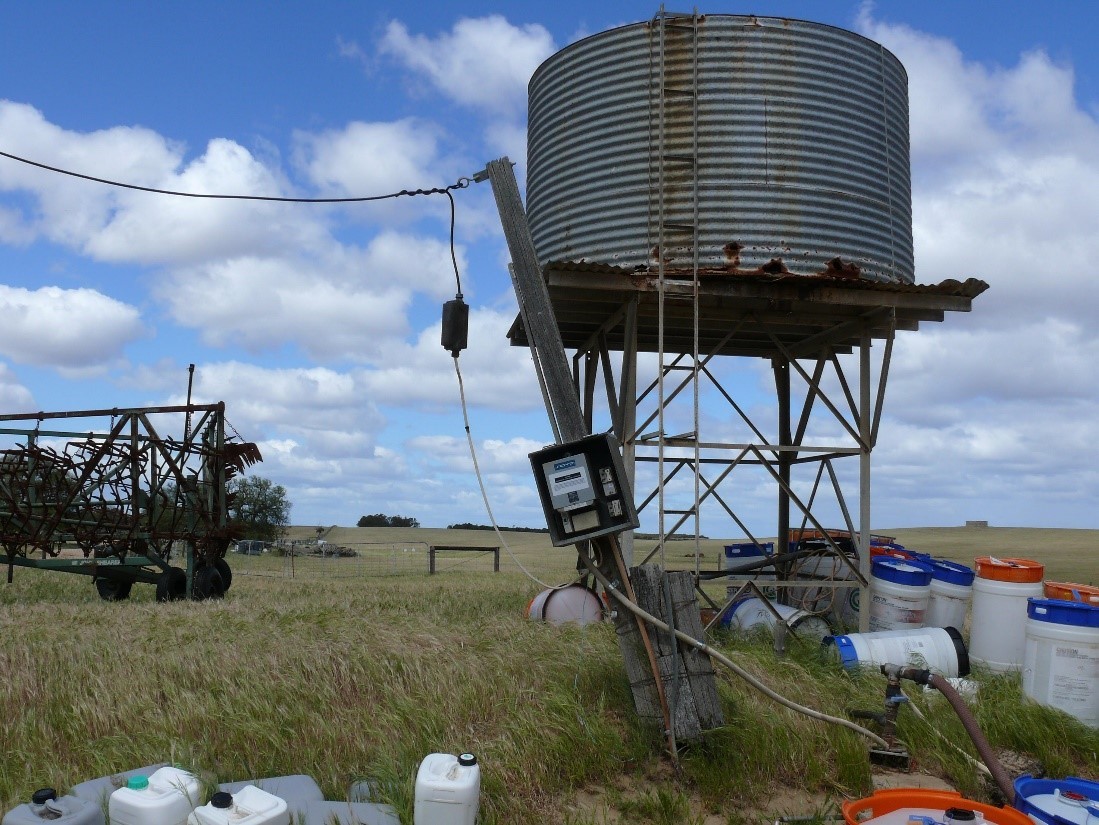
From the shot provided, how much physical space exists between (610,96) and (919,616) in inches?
261

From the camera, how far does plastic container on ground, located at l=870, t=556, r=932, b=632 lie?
1080 centimetres

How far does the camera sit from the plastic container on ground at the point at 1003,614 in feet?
30.8

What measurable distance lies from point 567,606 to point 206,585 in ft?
23.0

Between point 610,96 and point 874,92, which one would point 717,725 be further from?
point 874,92

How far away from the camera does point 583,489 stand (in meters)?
5.88

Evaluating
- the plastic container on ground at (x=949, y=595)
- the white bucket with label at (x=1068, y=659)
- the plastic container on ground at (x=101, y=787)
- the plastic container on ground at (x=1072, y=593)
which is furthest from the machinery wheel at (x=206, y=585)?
the white bucket with label at (x=1068, y=659)

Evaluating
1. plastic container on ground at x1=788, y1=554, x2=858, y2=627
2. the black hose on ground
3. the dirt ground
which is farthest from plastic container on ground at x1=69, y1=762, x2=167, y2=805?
plastic container on ground at x1=788, y1=554, x2=858, y2=627

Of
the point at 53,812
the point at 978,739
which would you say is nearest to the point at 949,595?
the point at 978,739

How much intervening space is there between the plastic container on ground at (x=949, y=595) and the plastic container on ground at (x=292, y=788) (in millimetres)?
7725

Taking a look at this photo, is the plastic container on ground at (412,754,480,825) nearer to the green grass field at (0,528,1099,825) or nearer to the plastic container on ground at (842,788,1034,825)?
the green grass field at (0,528,1099,825)

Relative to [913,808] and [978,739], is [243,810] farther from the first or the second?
[978,739]

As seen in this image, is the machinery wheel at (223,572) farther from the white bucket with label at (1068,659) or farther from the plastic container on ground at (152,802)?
the white bucket with label at (1068,659)

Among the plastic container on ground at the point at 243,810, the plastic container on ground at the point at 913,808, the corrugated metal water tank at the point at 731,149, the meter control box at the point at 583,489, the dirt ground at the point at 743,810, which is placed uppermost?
the corrugated metal water tank at the point at 731,149

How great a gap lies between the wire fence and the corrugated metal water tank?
1695 cm
